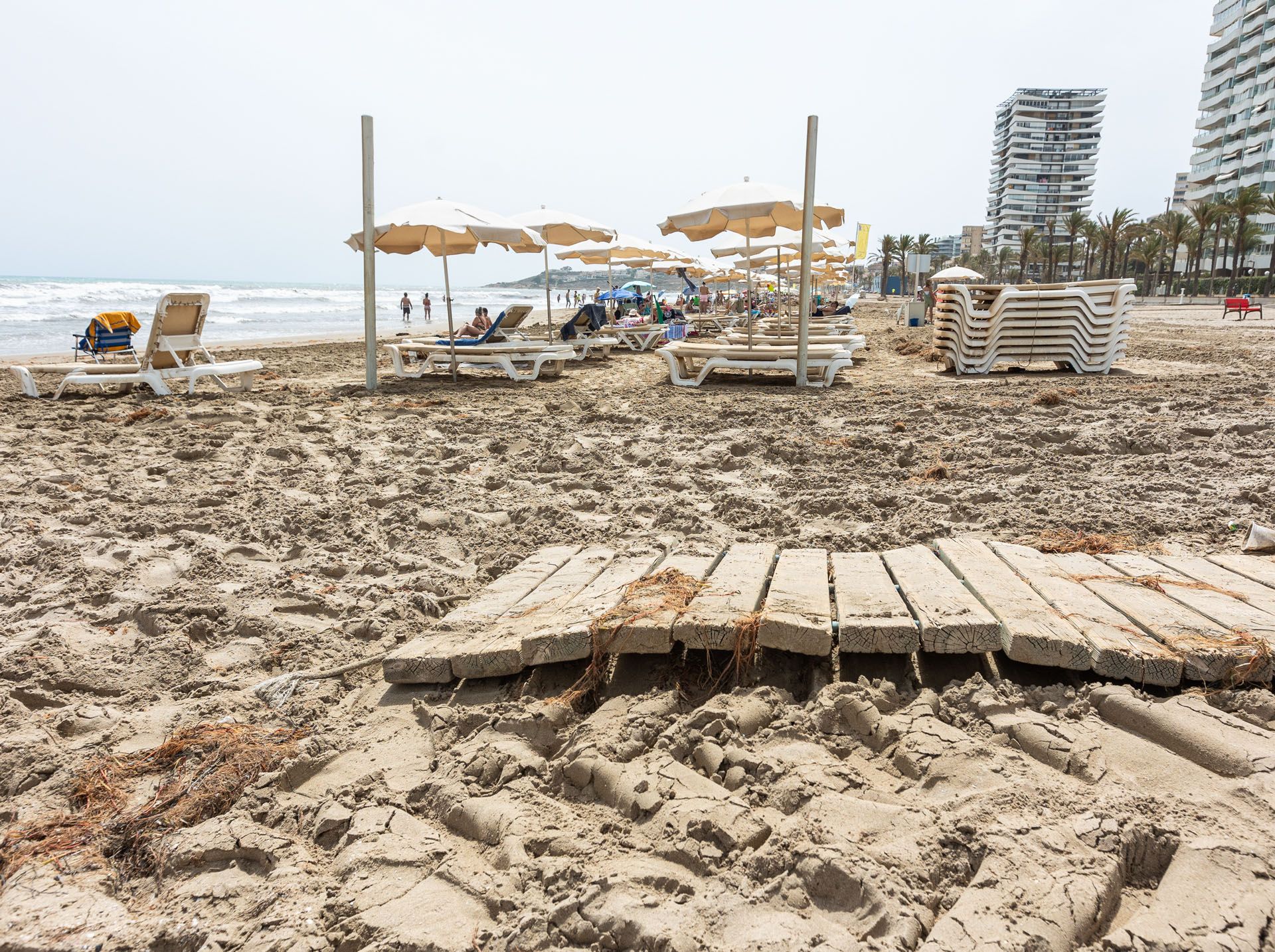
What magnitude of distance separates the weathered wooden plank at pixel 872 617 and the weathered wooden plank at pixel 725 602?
0.90 feet

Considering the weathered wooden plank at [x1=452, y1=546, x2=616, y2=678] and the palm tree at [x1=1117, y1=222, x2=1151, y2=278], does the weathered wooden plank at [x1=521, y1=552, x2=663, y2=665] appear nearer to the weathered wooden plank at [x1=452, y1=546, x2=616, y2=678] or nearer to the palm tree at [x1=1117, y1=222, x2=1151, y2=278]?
the weathered wooden plank at [x1=452, y1=546, x2=616, y2=678]

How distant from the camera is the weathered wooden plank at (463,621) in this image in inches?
95.1

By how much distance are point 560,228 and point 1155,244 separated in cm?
5941

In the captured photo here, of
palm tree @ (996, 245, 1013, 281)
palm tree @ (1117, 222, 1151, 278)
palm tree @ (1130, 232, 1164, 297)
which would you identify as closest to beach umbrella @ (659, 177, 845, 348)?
palm tree @ (1117, 222, 1151, 278)

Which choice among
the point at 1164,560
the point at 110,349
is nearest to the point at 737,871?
the point at 1164,560

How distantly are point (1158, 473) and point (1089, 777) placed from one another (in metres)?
3.43

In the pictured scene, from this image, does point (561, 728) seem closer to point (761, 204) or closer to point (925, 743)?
point (925, 743)

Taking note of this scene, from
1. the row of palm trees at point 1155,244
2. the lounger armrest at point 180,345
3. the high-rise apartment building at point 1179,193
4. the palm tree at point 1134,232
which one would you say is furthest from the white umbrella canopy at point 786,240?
the high-rise apartment building at point 1179,193

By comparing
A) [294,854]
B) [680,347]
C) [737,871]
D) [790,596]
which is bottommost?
[294,854]

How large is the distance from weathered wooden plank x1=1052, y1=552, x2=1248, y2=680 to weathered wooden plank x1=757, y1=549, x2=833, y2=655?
2.93 feet

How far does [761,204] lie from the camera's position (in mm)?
9078

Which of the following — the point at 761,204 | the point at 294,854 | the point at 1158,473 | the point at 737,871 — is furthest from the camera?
the point at 761,204

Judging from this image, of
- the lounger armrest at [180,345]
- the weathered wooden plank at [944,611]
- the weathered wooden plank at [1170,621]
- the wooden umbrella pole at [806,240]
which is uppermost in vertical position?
the wooden umbrella pole at [806,240]

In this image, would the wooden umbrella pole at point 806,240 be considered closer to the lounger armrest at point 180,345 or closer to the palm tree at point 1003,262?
the lounger armrest at point 180,345
